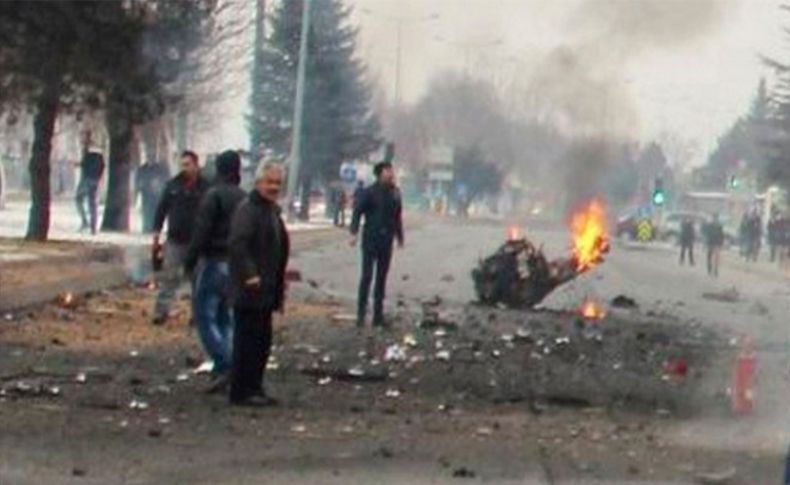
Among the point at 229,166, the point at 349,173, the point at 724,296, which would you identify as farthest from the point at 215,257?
the point at 349,173

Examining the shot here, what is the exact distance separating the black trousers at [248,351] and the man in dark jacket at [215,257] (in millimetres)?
1467

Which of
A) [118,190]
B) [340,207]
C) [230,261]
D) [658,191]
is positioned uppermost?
[658,191]

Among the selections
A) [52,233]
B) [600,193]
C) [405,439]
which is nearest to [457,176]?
[600,193]

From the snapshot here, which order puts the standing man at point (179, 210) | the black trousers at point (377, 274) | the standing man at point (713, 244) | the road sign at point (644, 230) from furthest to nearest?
the road sign at point (644, 230), the standing man at point (713, 244), the black trousers at point (377, 274), the standing man at point (179, 210)

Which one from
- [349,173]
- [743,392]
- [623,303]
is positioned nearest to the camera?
[743,392]

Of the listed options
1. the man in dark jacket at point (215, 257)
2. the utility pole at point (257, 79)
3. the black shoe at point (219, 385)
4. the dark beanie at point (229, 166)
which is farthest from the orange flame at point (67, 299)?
the utility pole at point (257, 79)

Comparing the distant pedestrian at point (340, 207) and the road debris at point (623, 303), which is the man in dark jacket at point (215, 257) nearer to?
the road debris at point (623, 303)

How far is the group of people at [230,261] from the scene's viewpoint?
1592cm

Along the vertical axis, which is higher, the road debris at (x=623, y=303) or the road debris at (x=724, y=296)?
the road debris at (x=623, y=303)

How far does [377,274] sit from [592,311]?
6.66 m

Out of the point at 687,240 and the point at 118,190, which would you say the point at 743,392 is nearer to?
the point at 118,190

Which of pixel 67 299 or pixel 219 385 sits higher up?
pixel 219 385

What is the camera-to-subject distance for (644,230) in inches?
3019

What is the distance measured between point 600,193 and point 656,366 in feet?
101
